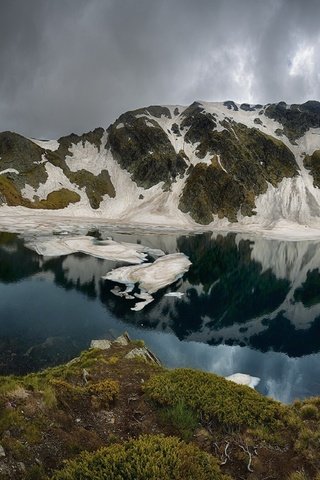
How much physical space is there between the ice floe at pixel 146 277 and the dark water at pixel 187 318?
174cm

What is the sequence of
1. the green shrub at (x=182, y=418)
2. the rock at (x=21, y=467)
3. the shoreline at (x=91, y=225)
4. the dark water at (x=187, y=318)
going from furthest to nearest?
the shoreline at (x=91, y=225) < the dark water at (x=187, y=318) < the green shrub at (x=182, y=418) < the rock at (x=21, y=467)

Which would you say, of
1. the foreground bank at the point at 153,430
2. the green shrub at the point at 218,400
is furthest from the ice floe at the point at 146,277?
the foreground bank at the point at 153,430

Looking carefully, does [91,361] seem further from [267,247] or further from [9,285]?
[267,247]

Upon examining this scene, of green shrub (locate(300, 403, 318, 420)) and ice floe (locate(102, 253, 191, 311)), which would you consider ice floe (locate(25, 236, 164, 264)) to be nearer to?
ice floe (locate(102, 253, 191, 311))

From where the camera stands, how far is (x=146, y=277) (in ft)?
237

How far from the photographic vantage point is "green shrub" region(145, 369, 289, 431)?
699 inches

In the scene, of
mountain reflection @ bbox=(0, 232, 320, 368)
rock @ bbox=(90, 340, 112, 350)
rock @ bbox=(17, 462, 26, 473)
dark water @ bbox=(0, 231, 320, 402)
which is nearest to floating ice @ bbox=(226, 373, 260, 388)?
dark water @ bbox=(0, 231, 320, 402)

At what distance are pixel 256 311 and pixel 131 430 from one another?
50582mm

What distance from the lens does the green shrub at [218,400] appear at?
17.8m

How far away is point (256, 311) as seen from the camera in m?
63.8

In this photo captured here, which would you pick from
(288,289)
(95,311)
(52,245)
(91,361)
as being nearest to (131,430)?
(91,361)

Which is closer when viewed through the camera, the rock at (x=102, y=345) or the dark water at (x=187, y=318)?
the rock at (x=102, y=345)

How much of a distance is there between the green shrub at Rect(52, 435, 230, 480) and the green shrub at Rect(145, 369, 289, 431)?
161 inches

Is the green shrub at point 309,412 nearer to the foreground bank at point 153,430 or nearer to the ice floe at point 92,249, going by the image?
the foreground bank at point 153,430
